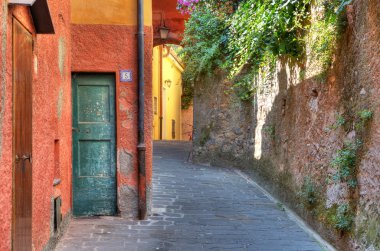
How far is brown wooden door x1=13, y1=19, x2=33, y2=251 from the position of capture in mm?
2947

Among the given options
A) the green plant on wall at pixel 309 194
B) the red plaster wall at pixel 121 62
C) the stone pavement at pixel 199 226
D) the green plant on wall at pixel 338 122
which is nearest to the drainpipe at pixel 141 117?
the red plaster wall at pixel 121 62

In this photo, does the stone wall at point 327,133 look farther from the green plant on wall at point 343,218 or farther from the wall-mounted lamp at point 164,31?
the wall-mounted lamp at point 164,31

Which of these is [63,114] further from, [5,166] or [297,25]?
[297,25]

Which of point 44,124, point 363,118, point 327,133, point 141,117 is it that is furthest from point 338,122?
point 44,124

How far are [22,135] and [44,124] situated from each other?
88 centimetres

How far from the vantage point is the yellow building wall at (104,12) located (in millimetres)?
5902

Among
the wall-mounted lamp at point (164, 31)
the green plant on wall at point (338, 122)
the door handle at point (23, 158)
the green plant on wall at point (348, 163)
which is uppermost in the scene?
the wall-mounted lamp at point (164, 31)

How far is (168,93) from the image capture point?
78.4 feet

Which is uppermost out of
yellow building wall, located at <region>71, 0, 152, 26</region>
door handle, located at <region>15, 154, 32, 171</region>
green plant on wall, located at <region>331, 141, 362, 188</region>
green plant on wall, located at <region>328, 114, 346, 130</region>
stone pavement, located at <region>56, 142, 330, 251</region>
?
yellow building wall, located at <region>71, 0, 152, 26</region>

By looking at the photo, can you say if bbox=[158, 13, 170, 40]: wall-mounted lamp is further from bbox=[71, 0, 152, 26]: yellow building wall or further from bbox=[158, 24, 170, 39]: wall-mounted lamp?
bbox=[71, 0, 152, 26]: yellow building wall

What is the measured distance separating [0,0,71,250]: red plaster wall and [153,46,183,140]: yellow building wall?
47.1ft

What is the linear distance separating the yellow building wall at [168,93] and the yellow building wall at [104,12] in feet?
44.2

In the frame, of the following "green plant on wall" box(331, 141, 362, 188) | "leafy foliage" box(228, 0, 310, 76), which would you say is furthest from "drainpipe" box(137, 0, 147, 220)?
"green plant on wall" box(331, 141, 362, 188)

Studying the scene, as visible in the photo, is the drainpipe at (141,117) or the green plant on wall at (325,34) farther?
the drainpipe at (141,117)
